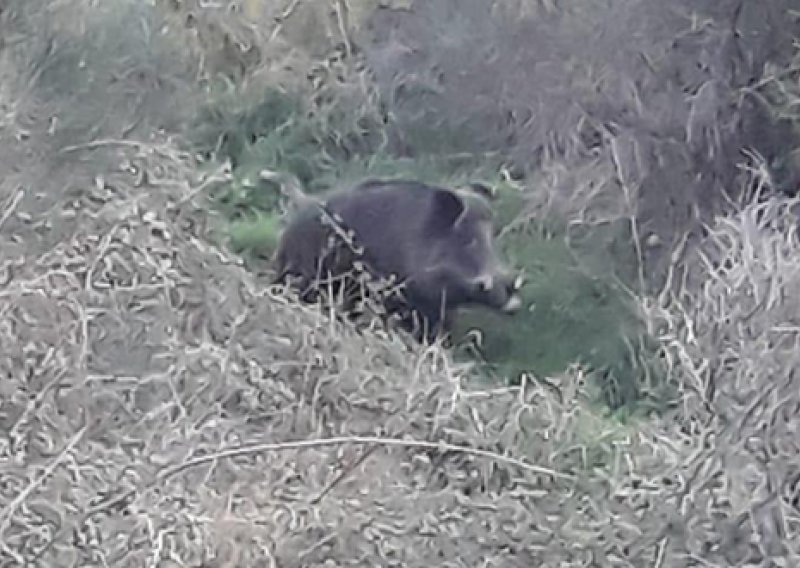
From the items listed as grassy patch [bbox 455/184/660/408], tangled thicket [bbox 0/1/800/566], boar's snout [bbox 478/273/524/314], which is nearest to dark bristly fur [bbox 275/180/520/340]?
boar's snout [bbox 478/273/524/314]

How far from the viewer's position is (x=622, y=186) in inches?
287

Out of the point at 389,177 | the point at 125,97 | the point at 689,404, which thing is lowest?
the point at 389,177

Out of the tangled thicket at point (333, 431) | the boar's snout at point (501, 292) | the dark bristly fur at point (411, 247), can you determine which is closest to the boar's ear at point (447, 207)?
the dark bristly fur at point (411, 247)

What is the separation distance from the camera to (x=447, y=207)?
7.22 m

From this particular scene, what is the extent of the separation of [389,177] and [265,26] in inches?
75.6

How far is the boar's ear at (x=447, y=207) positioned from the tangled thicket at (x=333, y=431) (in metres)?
1.35

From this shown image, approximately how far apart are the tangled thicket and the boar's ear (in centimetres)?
135

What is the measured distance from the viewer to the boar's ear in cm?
718

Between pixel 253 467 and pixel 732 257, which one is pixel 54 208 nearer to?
pixel 253 467

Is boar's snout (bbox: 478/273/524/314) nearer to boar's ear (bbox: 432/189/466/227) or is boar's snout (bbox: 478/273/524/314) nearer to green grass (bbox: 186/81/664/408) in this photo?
green grass (bbox: 186/81/664/408)

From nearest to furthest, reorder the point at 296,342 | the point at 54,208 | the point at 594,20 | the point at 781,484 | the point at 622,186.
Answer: the point at 781,484
the point at 296,342
the point at 54,208
the point at 622,186
the point at 594,20

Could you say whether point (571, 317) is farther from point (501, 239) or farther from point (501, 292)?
point (501, 239)

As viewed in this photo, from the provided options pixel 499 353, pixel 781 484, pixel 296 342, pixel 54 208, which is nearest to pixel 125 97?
pixel 54 208

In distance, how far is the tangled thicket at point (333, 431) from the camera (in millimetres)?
4199
